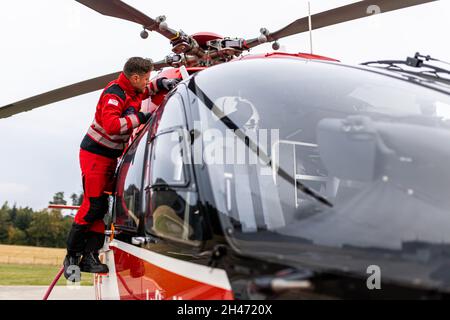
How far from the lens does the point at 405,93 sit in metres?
1.83

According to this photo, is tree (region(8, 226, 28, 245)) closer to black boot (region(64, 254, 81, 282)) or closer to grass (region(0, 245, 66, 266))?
grass (region(0, 245, 66, 266))

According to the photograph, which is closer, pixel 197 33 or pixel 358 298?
pixel 358 298

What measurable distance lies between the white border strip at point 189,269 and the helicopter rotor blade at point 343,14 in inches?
111

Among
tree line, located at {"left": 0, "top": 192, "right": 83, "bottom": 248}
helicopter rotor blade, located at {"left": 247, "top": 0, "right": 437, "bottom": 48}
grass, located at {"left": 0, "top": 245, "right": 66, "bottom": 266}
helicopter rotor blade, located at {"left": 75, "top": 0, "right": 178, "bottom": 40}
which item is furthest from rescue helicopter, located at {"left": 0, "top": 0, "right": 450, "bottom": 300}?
tree line, located at {"left": 0, "top": 192, "right": 83, "bottom": 248}

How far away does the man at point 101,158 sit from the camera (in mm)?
2885

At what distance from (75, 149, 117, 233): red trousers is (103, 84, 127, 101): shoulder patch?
0.44m

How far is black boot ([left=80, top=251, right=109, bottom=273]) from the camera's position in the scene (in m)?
2.89

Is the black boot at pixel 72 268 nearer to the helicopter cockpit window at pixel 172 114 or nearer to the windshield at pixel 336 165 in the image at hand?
the helicopter cockpit window at pixel 172 114

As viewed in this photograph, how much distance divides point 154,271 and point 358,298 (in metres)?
0.98

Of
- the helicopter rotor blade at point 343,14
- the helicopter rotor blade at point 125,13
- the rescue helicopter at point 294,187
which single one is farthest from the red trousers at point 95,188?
the helicopter rotor blade at point 343,14

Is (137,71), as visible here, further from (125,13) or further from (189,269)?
(189,269)

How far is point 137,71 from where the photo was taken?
2.96 metres
